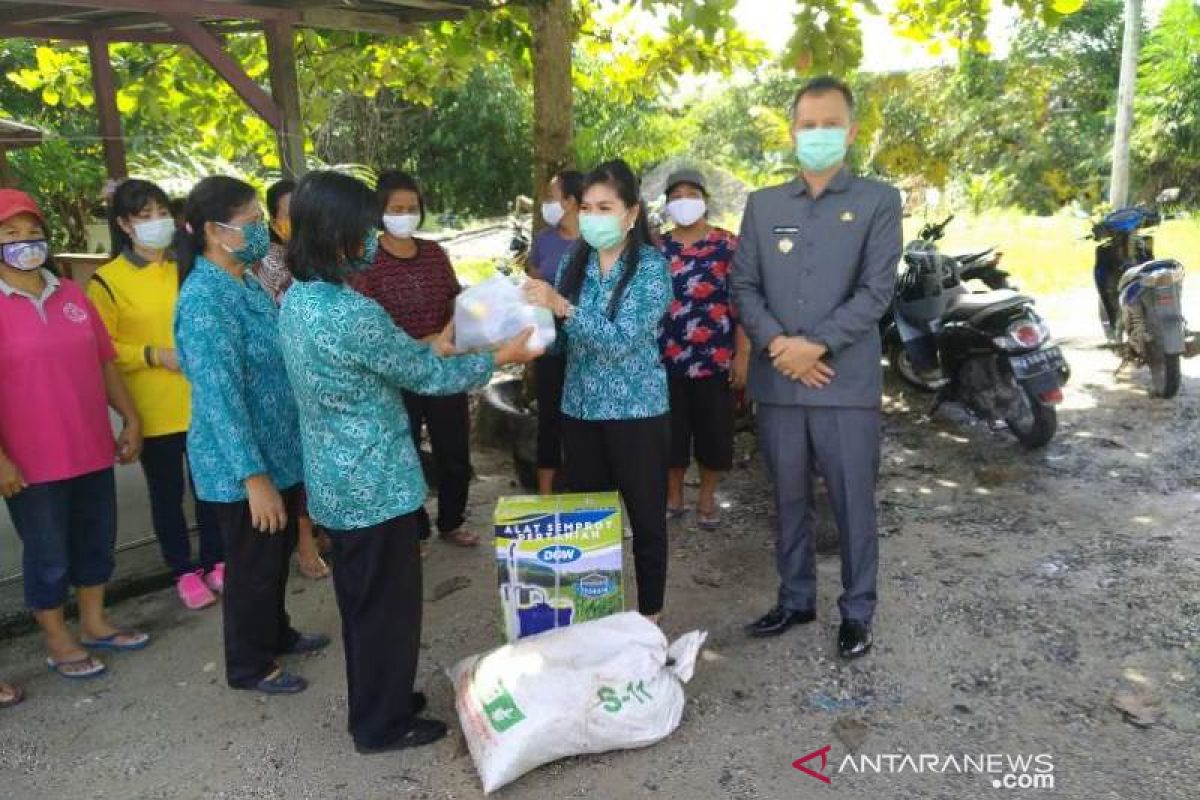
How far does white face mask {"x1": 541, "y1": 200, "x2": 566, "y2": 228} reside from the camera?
437 cm

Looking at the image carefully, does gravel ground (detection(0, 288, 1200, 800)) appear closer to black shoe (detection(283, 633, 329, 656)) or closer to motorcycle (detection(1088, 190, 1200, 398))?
black shoe (detection(283, 633, 329, 656))

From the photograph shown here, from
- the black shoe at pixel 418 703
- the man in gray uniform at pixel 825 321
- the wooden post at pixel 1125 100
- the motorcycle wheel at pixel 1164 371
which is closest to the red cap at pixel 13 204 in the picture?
the black shoe at pixel 418 703

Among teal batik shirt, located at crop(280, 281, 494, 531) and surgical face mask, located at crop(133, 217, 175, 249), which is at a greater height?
surgical face mask, located at crop(133, 217, 175, 249)

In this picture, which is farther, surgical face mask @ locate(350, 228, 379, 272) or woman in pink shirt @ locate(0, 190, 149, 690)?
woman in pink shirt @ locate(0, 190, 149, 690)

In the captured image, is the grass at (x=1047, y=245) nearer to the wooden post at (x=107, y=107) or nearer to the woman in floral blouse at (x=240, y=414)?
the woman in floral blouse at (x=240, y=414)

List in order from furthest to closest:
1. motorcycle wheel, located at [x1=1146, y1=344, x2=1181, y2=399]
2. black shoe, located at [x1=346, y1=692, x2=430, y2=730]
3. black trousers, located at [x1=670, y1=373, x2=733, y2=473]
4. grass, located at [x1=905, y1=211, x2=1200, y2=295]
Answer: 1. grass, located at [x1=905, y1=211, x2=1200, y2=295]
2. motorcycle wheel, located at [x1=1146, y1=344, x2=1181, y2=399]
3. black trousers, located at [x1=670, y1=373, x2=733, y2=473]
4. black shoe, located at [x1=346, y1=692, x2=430, y2=730]

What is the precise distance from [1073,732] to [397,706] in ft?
6.43

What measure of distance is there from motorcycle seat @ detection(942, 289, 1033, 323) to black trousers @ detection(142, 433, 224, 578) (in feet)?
13.6

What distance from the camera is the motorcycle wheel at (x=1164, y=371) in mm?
5625

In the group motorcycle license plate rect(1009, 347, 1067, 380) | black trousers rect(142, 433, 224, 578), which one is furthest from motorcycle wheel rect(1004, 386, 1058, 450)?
black trousers rect(142, 433, 224, 578)

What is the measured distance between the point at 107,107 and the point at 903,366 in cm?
→ 543

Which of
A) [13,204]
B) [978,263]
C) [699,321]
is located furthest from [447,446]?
[978,263]

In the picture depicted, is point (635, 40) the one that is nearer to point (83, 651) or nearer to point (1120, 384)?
point (1120, 384)

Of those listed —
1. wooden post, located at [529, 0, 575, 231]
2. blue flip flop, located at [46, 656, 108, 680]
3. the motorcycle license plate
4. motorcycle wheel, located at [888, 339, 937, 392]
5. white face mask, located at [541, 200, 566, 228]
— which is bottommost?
blue flip flop, located at [46, 656, 108, 680]
